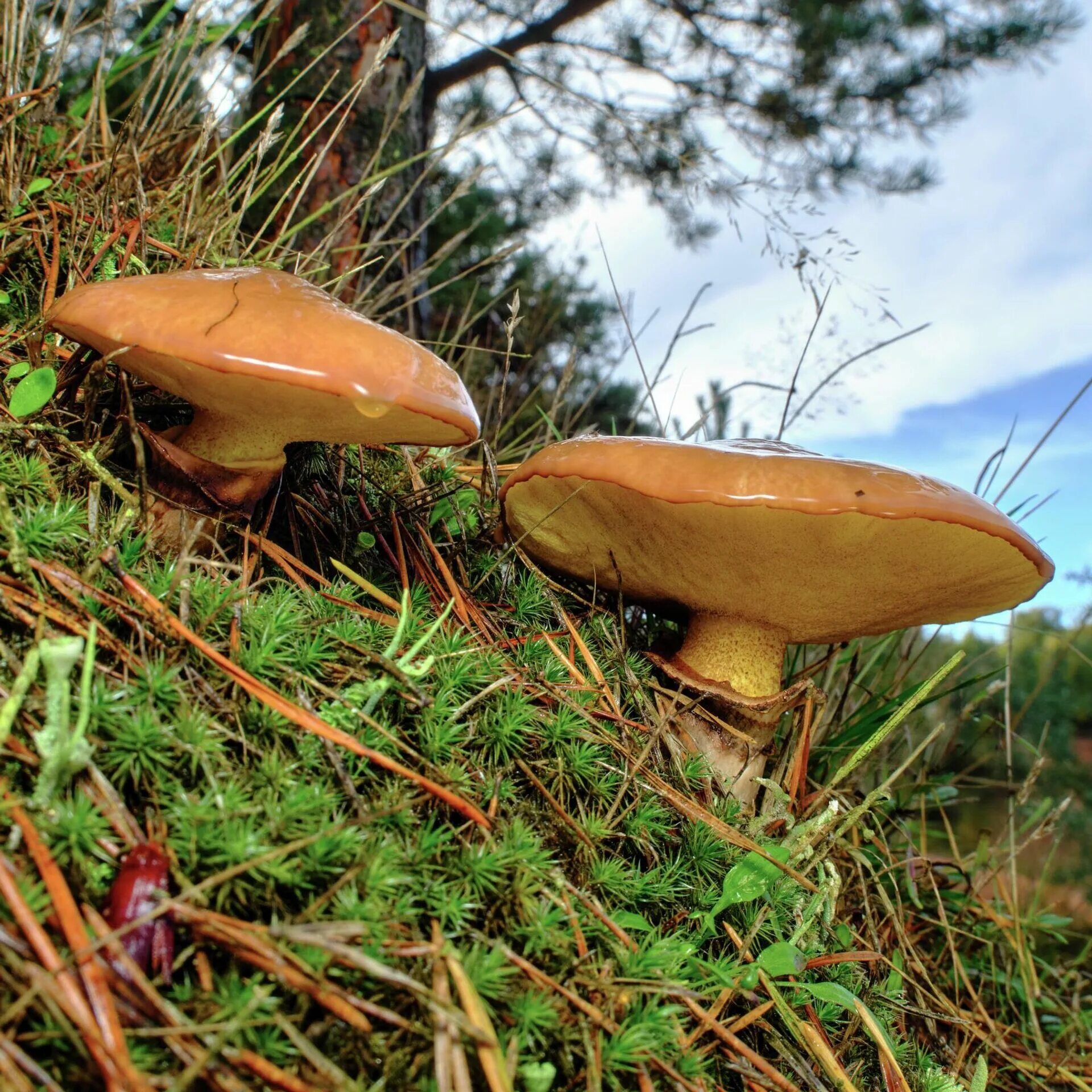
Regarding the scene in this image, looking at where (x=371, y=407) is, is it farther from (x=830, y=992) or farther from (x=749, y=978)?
(x=830, y=992)

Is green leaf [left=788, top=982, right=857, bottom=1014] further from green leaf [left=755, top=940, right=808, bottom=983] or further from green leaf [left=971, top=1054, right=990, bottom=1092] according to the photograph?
green leaf [left=971, top=1054, right=990, bottom=1092]

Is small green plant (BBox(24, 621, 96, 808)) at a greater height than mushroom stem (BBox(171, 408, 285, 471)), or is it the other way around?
mushroom stem (BBox(171, 408, 285, 471))

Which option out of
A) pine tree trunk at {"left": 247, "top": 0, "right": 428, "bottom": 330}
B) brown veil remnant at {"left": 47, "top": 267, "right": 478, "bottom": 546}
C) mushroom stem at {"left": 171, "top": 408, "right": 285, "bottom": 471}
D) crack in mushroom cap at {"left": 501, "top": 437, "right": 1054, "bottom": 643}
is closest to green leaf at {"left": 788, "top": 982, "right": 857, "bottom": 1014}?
crack in mushroom cap at {"left": 501, "top": 437, "right": 1054, "bottom": 643}

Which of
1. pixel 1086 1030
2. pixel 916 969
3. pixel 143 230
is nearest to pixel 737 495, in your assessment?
pixel 916 969

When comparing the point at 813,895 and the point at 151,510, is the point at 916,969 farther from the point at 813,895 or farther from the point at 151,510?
the point at 151,510

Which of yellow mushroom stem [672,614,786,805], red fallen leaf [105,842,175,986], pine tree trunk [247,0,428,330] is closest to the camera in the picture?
red fallen leaf [105,842,175,986]

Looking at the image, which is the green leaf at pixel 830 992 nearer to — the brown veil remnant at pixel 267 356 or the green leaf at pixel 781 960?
the green leaf at pixel 781 960
